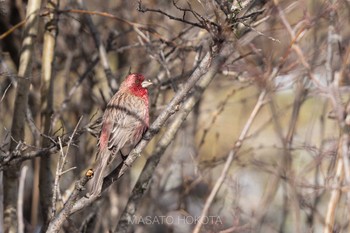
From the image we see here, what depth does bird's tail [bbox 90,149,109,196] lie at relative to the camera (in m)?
4.67

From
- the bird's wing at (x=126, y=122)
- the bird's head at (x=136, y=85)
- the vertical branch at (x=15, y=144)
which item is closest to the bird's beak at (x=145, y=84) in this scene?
the bird's head at (x=136, y=85)

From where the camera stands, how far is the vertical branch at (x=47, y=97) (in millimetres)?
6387

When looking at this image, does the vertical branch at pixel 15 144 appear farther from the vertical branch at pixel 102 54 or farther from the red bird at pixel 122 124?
the vertical branch at pixel 102 54

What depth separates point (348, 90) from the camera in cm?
621

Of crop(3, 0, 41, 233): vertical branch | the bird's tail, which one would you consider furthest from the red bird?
crop(3, 0, 41, 233): vertical branch

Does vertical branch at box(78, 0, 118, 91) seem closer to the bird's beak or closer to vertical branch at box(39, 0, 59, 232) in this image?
vertical branch at box(39, 0, 59, 232)

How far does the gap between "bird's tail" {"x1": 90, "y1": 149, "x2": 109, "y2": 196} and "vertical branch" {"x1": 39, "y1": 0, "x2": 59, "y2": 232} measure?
108cm

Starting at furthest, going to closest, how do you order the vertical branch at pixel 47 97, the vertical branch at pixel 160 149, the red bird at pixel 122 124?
the vertical branch at pixel 47 97 → the vertical branch at pixel 160 149 → the red bird at pixel 122 124

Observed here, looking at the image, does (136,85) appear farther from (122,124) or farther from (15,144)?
(15,144)

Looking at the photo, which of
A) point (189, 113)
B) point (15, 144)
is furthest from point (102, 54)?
point (15, 144)

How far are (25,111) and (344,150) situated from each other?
2708mm

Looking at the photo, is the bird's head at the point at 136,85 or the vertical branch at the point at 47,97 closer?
the bird's head at the point at 136,85

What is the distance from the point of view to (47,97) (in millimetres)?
6680

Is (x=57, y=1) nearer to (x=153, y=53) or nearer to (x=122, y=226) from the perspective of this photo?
(x=153, y=53)
